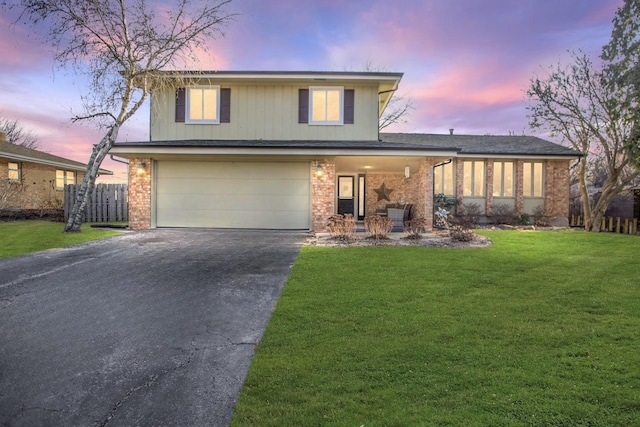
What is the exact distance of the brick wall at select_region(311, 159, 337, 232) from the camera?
13102mm

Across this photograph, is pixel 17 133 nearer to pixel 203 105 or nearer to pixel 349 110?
pixel 203 105

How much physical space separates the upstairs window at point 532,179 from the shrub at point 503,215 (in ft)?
4.69

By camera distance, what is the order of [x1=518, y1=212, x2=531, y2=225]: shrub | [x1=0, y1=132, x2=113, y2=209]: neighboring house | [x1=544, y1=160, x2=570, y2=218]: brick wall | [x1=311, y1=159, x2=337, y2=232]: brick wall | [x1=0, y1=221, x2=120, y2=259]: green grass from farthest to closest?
[x1=0, y1=132, x2=113, y2=209]: neighboring house < [x1=544, y1=160, x2=570, y2=218]: brick wall < [x1=518, y1=212, x2=531, y2=225]: shrub < [x1=311, y1=159, x2=337, y2=232]: brick wall < [x1=0, y1=221, x2=120, y2=259]: green grass

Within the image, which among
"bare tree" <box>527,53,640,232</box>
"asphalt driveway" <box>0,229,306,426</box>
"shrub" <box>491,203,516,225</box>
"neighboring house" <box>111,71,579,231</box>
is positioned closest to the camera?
"asphalt driveway" <box>0,229,306,426</box>

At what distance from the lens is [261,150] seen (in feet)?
40.7

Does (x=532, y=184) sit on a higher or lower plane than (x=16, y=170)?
lower

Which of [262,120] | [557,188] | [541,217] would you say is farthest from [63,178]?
[557,188]

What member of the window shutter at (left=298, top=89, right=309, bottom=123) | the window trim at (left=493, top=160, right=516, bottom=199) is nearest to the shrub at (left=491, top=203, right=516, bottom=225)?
the window trim at (left=493, top=160, right=516, bottom=199)

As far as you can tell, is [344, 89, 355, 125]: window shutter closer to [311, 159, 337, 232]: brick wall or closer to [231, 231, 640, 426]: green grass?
[311, 159, 337, 232]: brick wall

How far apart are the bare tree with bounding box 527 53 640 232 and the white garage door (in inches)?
480

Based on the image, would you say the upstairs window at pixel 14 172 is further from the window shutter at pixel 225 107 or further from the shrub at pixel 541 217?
the shrub at pixel 541 217

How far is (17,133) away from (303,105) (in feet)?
135

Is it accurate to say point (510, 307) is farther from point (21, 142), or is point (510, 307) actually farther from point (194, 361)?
point (21, 142)

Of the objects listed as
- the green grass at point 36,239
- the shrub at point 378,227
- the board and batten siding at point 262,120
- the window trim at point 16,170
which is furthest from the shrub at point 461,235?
the window trim at point 16,170
